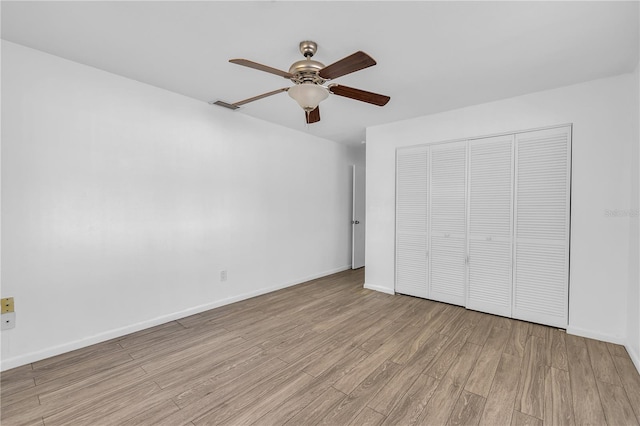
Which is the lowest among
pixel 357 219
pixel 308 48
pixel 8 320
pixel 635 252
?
pixel 8 320

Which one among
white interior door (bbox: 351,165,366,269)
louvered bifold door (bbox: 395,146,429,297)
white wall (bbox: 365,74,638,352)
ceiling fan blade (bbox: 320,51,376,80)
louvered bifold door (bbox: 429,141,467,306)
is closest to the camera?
ceiling fan blade (bbox: 320,51,376,80)

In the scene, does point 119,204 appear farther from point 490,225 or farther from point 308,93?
point 490,225

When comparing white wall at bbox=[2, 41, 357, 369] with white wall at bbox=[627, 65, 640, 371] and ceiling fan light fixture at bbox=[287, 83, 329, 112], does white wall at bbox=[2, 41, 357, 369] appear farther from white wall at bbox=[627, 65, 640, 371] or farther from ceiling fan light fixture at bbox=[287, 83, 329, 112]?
white wall at bbox=[627, 65, 640, 371]

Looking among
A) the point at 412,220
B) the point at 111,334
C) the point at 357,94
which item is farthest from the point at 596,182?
the point at 111,334

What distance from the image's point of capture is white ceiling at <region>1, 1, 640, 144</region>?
1.73m

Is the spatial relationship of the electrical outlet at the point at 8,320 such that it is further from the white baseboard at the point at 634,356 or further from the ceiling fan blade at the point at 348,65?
the white baseboard at the point at 634,356

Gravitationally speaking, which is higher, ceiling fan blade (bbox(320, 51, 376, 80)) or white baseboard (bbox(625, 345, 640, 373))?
ceiling fan blade (bbox(320, 51, 376, 80))

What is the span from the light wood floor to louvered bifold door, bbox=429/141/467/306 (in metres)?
0.57

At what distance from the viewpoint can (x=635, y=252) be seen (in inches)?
91.7

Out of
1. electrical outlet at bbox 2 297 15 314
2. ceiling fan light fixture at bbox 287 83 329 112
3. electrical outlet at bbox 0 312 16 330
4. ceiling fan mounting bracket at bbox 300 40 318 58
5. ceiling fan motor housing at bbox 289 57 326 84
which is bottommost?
electrical outlet at bbox 0 312 16 330

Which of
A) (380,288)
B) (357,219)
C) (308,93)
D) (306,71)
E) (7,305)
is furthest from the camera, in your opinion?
(357,219)

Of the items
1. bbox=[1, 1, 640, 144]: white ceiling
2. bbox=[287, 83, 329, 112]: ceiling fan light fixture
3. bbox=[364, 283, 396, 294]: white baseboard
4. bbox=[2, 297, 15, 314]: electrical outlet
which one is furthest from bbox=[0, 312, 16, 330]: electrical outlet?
bbox=[364, 283, 396, 294]: white baseboard

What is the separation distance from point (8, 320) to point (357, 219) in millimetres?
4685

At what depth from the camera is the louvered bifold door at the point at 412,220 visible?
3781 mm
